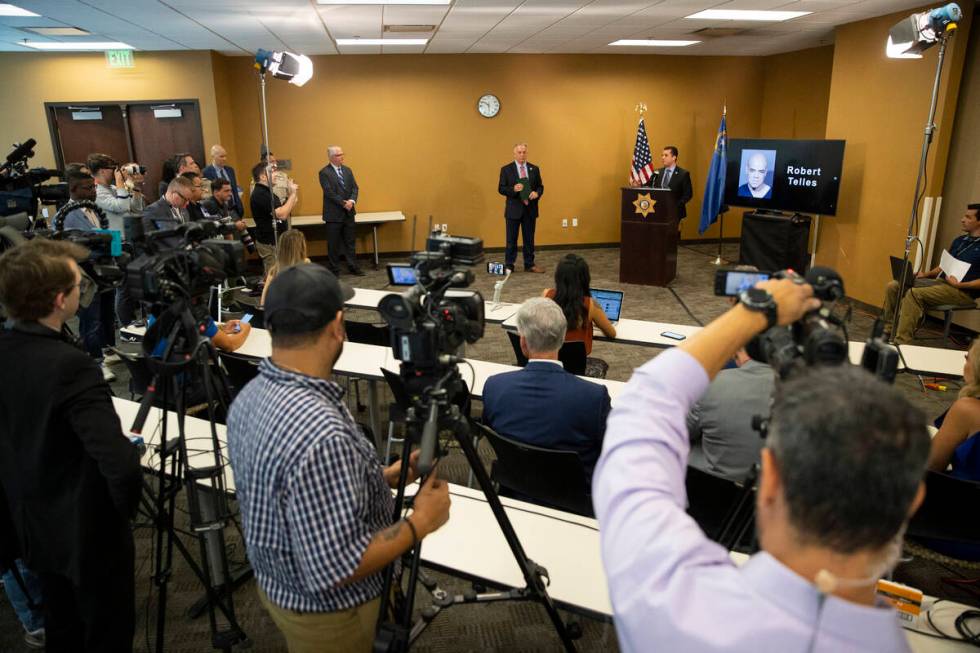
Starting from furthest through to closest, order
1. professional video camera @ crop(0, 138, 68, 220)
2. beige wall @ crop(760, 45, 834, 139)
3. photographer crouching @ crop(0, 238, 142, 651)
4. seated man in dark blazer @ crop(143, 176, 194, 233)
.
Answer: beige wall @ crop(760, 45, 834, 139) → seated man in dark blazer @ crop(143, 176, 194, 233) → professional video camera @ crop(0, 138, 68, 220) → photographer crouching @ crop(0, 238, 142, 651)

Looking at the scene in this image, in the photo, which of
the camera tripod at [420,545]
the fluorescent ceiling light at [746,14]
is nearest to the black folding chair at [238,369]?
the camera tripod at [420,545]

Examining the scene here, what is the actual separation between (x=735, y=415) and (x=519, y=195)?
6.62 meters

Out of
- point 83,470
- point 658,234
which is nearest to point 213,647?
point 83,470

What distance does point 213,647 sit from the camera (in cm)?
241

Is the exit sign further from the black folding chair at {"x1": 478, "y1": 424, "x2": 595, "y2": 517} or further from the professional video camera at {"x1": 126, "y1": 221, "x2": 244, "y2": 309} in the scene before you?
the black folding chair at {"x1": 478, "y1": 424, "x2": 595, "y2": 517}

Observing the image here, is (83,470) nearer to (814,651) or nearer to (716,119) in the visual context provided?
(814,651)

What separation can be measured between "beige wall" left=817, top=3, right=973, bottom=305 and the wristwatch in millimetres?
6554

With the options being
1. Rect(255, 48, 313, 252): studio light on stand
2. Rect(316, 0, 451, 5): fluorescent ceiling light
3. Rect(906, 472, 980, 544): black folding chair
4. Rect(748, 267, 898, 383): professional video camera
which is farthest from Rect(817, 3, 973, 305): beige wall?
Rect(748, 267, 898, 383): professional video camera

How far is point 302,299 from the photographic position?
1.38 m

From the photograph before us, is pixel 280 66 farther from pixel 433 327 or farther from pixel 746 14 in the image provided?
pixel 746 14

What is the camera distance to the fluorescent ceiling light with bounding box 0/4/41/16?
542cm

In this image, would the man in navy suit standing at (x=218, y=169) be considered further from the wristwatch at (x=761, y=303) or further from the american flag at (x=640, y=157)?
the wristwatch at (x=761, y=303)

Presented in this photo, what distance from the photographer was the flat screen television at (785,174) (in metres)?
6.95

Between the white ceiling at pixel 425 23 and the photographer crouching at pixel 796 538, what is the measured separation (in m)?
5.61
